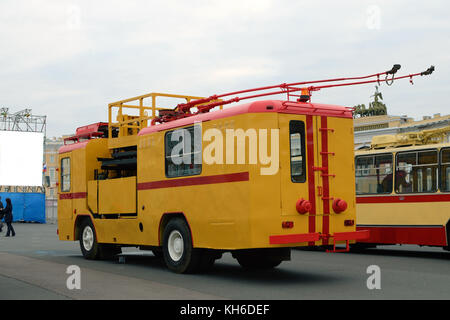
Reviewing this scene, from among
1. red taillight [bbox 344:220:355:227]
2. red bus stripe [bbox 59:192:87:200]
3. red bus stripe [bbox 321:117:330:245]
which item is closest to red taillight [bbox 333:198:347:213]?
red bus stripe [bbox 321:117:330:245]

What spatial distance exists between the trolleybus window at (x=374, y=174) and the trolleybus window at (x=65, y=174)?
783 centimetres

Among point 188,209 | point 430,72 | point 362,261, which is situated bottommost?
point 362,261

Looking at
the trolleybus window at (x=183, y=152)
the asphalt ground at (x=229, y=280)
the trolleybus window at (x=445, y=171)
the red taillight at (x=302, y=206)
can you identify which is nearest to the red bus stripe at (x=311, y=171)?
the red taillight at (x=302, y=206)

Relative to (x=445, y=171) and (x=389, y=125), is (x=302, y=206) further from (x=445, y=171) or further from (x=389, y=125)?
(x=389, y=125)

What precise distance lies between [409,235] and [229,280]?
271 inches

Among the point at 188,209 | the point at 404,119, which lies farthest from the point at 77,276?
the point at 404,119

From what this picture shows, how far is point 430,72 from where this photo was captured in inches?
418

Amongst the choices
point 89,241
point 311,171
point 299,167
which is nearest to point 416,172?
point 311,171

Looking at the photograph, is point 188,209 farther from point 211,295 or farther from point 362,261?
point 362,261

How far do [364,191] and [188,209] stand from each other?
7.61 metres

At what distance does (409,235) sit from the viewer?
16344mm

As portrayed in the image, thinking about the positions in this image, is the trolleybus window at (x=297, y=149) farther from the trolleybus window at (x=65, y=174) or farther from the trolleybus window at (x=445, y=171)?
the trolleybus window at (x=65, y=174)

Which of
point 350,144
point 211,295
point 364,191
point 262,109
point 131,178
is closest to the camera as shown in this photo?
point 211,295

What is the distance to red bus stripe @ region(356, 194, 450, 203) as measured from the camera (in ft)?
51.5
